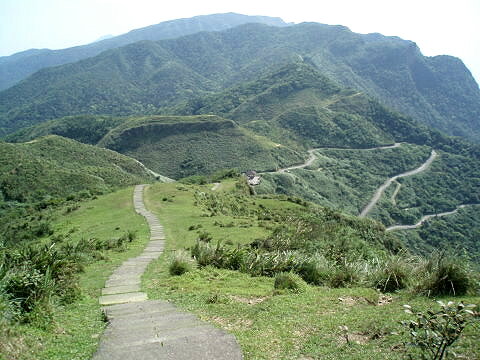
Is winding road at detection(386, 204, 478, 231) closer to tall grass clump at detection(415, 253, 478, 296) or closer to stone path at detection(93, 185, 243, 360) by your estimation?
tall grass clump at detection(415, 253, 478, 296)

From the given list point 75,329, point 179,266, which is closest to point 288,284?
point 179,266

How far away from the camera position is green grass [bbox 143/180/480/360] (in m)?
5.81

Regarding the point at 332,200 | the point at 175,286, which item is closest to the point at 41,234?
the point at 175,286

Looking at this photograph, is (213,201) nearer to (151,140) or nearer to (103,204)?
(103,204)

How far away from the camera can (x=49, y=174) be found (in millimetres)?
54281

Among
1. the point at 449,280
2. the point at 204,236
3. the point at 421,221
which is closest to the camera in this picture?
the point at 449,280

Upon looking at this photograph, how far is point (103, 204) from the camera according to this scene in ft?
105

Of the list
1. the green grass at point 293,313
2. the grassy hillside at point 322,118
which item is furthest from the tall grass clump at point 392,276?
the grassy hillside at point 322,118

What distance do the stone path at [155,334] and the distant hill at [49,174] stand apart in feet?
115

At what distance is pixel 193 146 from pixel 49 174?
5564 cm

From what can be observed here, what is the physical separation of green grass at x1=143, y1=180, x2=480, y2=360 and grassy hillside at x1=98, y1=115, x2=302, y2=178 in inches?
3417

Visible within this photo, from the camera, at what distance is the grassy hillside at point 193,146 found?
330 feet

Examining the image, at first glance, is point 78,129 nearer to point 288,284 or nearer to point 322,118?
point 322,118

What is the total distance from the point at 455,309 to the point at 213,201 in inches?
1181
